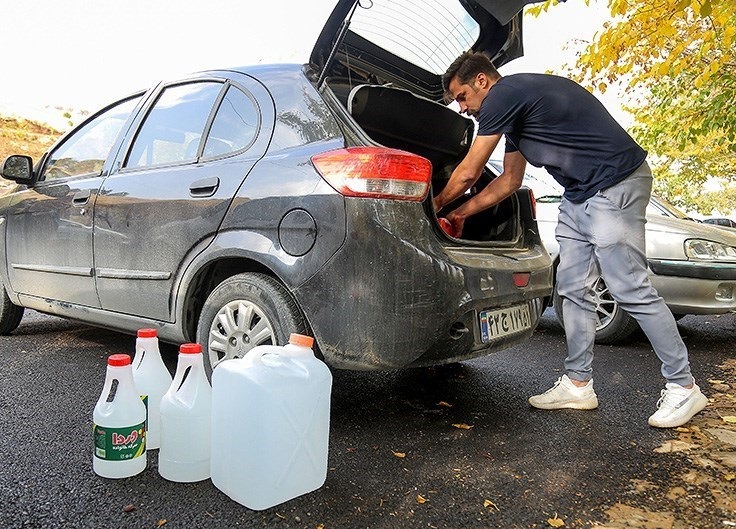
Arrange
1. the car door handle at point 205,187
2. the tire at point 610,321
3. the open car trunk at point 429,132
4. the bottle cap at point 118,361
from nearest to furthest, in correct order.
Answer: the bottle cap at point 118,361, the car door handle at point 205,187, the open car trunk at point 429,132, the tire at point 610,321

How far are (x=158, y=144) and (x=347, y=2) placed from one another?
1.35 meters

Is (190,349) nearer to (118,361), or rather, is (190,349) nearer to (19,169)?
(118,361)

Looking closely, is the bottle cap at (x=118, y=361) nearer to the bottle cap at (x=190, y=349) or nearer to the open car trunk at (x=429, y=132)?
the bottle cap at (x=190, y=349)

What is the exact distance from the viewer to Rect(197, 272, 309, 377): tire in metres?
2.25

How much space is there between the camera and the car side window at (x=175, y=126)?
2.83 meters

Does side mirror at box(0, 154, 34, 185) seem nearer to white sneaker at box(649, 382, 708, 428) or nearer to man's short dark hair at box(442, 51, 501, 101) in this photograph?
man's short dark hair at box(442, 51, 501, 101)

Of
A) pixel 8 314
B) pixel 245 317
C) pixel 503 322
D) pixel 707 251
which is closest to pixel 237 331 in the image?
pixel 245 317

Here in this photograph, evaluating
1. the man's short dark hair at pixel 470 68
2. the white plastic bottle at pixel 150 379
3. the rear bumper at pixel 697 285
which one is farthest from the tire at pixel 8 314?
the rear bumper at pixel 697 285

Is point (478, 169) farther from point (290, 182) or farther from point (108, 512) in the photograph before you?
point (108, 512)

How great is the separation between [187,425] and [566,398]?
5.94 feet

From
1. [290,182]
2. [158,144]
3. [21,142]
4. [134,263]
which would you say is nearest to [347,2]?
[290,182]

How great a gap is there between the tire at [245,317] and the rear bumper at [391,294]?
0.10m

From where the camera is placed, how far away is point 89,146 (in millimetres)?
3555

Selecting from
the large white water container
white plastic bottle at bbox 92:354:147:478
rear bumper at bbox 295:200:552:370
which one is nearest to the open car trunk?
rear bumper at bbox 295:200:552:370
